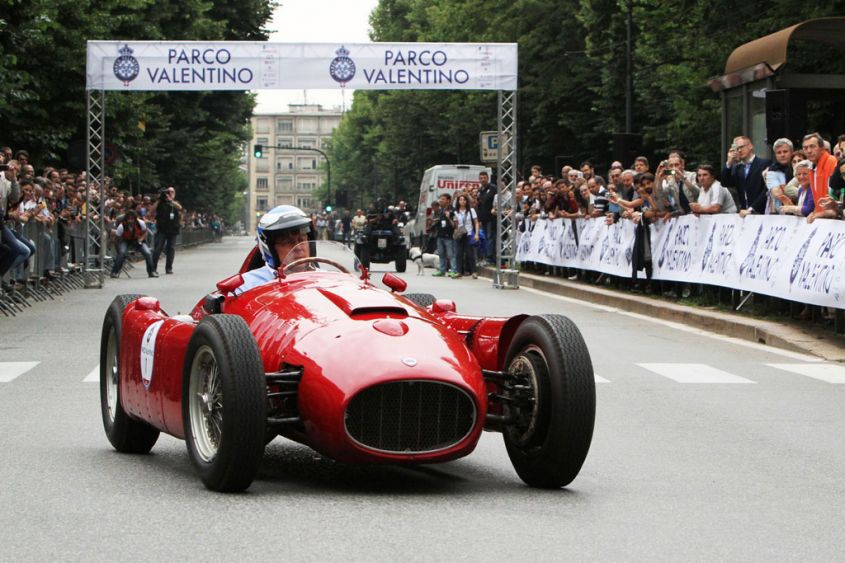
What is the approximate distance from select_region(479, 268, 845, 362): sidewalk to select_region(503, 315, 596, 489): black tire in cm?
842

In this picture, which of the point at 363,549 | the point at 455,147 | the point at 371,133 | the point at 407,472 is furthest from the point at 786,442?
the point at 371,133

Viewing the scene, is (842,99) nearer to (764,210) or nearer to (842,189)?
(764,210)

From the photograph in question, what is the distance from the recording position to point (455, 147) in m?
73.4

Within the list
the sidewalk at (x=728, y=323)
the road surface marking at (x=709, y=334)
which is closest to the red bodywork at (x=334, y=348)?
the road surface marking at (x=709, y=334)

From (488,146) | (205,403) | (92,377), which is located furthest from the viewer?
(488,146)

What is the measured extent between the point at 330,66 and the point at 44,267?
6.80 m

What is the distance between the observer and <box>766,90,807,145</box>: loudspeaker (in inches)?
845

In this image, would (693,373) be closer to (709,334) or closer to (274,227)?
(709,334)

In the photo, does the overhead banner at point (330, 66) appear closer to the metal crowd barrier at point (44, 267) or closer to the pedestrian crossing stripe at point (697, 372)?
the metal crowd barrier at point (44, 267)

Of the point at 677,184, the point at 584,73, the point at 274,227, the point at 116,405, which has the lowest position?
the point at 116,405

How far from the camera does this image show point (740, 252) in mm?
19609

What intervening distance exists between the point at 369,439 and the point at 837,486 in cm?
249

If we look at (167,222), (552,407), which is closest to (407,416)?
(552,407)

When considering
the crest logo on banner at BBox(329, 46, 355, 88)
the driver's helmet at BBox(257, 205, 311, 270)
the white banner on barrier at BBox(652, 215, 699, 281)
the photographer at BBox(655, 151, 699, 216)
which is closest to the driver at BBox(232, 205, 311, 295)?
the driver's helmet at BBox(257, 205, 311, 270)
